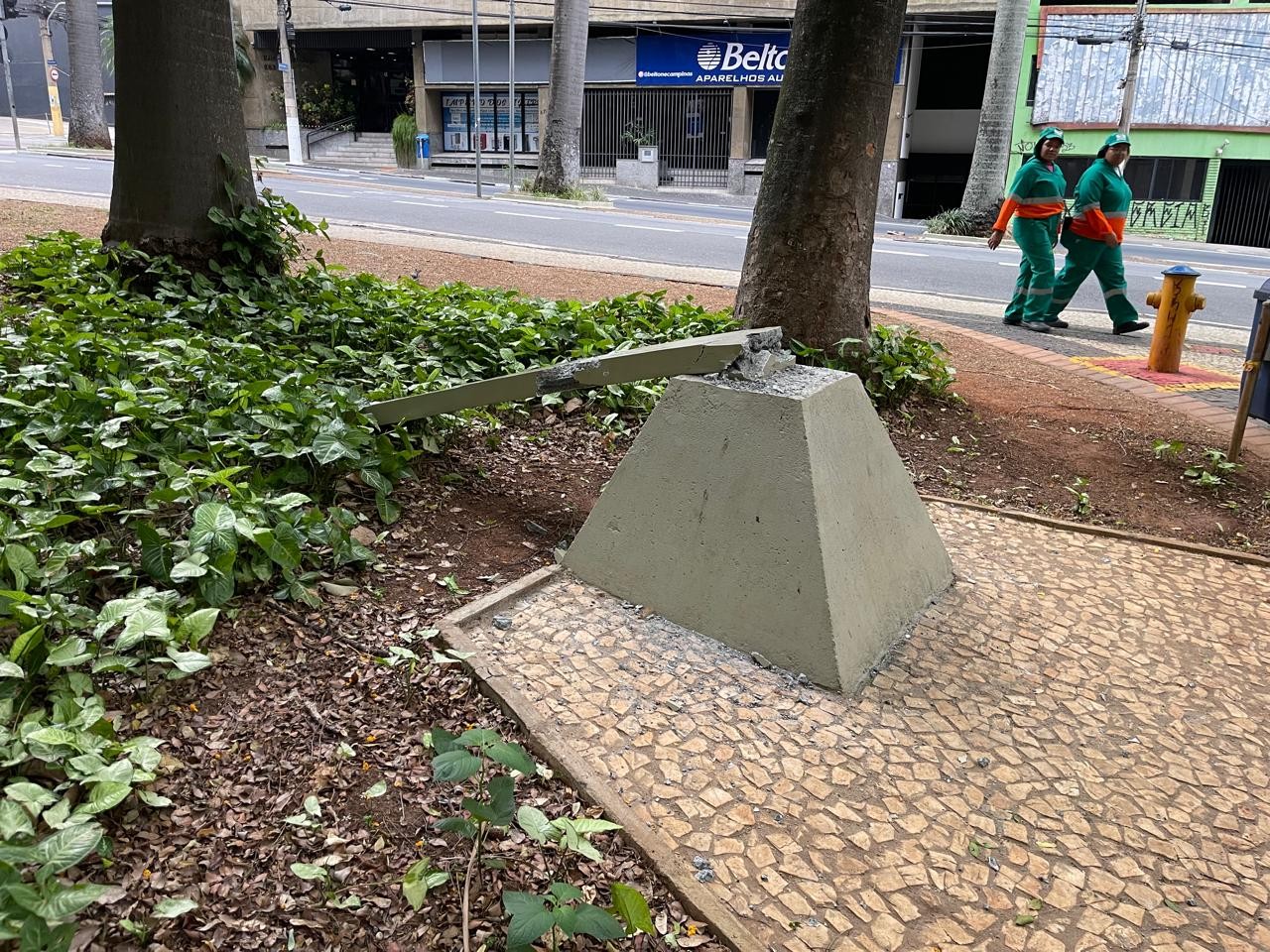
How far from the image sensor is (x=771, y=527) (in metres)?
3.12

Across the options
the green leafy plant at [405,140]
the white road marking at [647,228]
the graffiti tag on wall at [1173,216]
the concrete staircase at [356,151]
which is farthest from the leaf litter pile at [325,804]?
the concrete staircase at [356,151]

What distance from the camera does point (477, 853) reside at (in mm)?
2193

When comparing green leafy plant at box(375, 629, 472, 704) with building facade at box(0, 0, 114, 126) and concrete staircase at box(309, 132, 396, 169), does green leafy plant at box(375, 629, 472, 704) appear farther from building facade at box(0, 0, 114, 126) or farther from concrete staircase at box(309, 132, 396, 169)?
building facade at box(0, 0, 114, 126)

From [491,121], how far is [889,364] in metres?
32.2

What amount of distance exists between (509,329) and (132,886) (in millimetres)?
3949

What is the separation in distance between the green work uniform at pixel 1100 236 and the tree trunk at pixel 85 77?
88.9 ft

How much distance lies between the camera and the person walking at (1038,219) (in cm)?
898

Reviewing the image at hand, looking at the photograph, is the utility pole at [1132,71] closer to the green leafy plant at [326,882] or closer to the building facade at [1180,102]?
the building facade at [1180,102]

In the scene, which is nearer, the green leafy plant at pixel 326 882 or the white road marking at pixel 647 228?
the green leafy plant at pixel 326 882

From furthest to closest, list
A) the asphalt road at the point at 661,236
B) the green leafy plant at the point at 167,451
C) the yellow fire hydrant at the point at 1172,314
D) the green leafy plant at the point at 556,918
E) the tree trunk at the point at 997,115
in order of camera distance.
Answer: the tree trunk at the point at 997,115, the asphalt road at the point at 661,236, the yellow fire hydrant at the point at 1172,314, the green leafy plant at the point at 167,451, the green leafy plant at the point at 556,918

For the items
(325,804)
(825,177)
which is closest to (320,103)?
(825,177)

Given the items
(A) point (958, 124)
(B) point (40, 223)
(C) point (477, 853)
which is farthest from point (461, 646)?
(A) point (958, 124)

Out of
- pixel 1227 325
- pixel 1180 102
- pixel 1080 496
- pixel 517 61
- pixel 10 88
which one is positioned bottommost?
pixel 1080 496

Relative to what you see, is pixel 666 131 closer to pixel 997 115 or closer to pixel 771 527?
pixel 997 115
